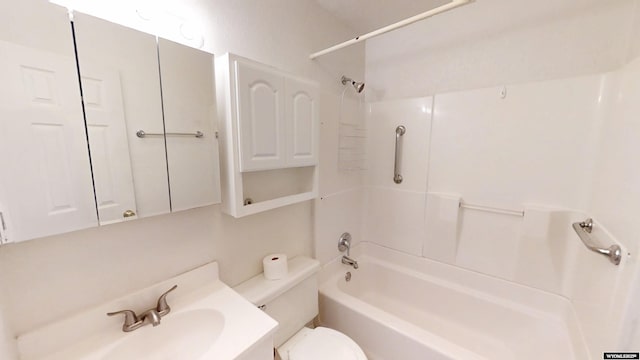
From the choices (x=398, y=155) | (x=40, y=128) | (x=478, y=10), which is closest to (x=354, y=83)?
(x=398, y=155)

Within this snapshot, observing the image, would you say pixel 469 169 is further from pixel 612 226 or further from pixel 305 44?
pixel 305 44

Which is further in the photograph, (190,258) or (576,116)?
(576,116)

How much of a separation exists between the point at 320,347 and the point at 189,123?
1335mm

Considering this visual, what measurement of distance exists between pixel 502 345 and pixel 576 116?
5.00ft

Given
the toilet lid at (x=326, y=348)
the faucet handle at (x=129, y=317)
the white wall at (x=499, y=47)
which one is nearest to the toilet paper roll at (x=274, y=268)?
the toilet lid at (x=326, y=348)

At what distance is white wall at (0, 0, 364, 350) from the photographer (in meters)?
0.76

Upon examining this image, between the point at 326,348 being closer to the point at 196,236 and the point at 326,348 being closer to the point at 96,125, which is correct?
the point at 196,236

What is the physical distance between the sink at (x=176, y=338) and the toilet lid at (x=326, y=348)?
507 mm

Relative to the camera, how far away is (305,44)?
1.60 meters

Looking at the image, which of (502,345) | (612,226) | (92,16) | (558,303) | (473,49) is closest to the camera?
(92,16)

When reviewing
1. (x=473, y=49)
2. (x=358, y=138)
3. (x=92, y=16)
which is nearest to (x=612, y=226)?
(x=473, y=49)

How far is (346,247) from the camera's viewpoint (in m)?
2.02

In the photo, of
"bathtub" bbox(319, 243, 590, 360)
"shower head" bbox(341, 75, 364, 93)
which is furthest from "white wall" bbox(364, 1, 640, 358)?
"shower head" bbox(341, 75, 364, 93)

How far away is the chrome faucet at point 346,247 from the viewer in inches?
78.3
